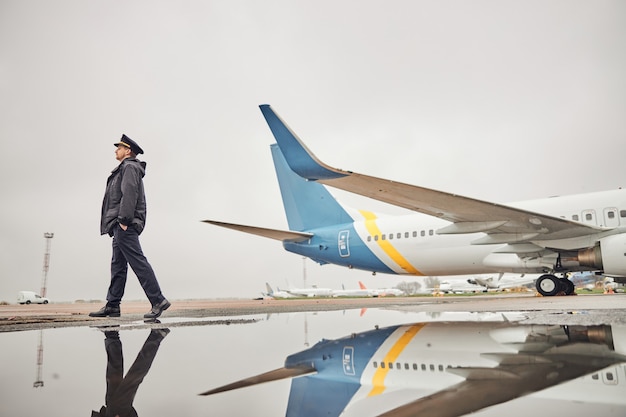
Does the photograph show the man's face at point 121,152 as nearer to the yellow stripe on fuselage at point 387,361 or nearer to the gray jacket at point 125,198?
the gray jacket at point 125,198

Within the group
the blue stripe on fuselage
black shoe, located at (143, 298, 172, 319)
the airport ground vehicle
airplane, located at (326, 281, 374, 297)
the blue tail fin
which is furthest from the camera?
airplane, located at (326, 281, 374, 297)

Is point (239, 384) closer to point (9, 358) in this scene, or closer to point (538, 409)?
point (538, 409)

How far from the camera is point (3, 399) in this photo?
1106mm

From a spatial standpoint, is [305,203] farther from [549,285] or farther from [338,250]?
[549,285]

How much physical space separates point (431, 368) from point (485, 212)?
23.0 ft

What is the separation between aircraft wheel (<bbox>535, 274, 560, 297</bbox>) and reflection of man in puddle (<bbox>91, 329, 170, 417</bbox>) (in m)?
9.14

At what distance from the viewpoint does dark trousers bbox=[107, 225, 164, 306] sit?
4.17 metres

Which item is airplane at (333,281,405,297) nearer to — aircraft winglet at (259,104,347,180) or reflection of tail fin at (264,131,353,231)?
reflection of tail fin at (264,131,353,231)

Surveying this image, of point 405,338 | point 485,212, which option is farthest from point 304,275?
point 405,338

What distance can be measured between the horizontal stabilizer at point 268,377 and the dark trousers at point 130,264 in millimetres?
3031

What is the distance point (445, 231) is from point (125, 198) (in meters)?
6.36

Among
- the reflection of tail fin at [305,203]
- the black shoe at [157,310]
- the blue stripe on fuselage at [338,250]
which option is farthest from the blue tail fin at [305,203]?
the black shoe at [157,310]

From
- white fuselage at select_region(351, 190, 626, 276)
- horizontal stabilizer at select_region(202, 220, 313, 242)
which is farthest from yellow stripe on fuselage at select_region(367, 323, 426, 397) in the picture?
white fuselage at select_region(351, 190, 626, 276)

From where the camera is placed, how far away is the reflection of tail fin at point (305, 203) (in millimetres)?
12562
